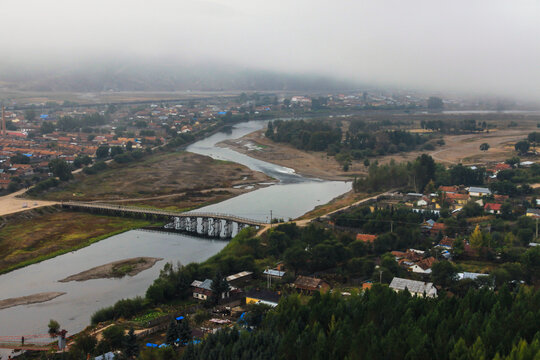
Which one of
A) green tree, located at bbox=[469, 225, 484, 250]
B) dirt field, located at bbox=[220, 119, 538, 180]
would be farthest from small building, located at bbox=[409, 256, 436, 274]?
dirt field, located at bbox=[220, 119, 538, 180]

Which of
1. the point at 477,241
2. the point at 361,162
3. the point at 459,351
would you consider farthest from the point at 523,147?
the point at 459,351

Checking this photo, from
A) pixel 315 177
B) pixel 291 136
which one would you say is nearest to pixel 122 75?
pixel 291 136

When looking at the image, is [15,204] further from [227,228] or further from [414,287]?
[414,287]

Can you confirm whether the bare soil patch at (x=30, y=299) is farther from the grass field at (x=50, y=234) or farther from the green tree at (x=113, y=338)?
the green tree at (x=113, y=338)

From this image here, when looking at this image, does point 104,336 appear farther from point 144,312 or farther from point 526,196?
point 526,196

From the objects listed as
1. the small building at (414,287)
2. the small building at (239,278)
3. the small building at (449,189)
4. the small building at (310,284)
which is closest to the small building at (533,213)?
the small building at (449,189)

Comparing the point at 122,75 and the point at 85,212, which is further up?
the point at 122,75

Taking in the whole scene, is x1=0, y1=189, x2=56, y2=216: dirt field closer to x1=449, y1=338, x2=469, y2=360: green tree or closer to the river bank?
the river bank
